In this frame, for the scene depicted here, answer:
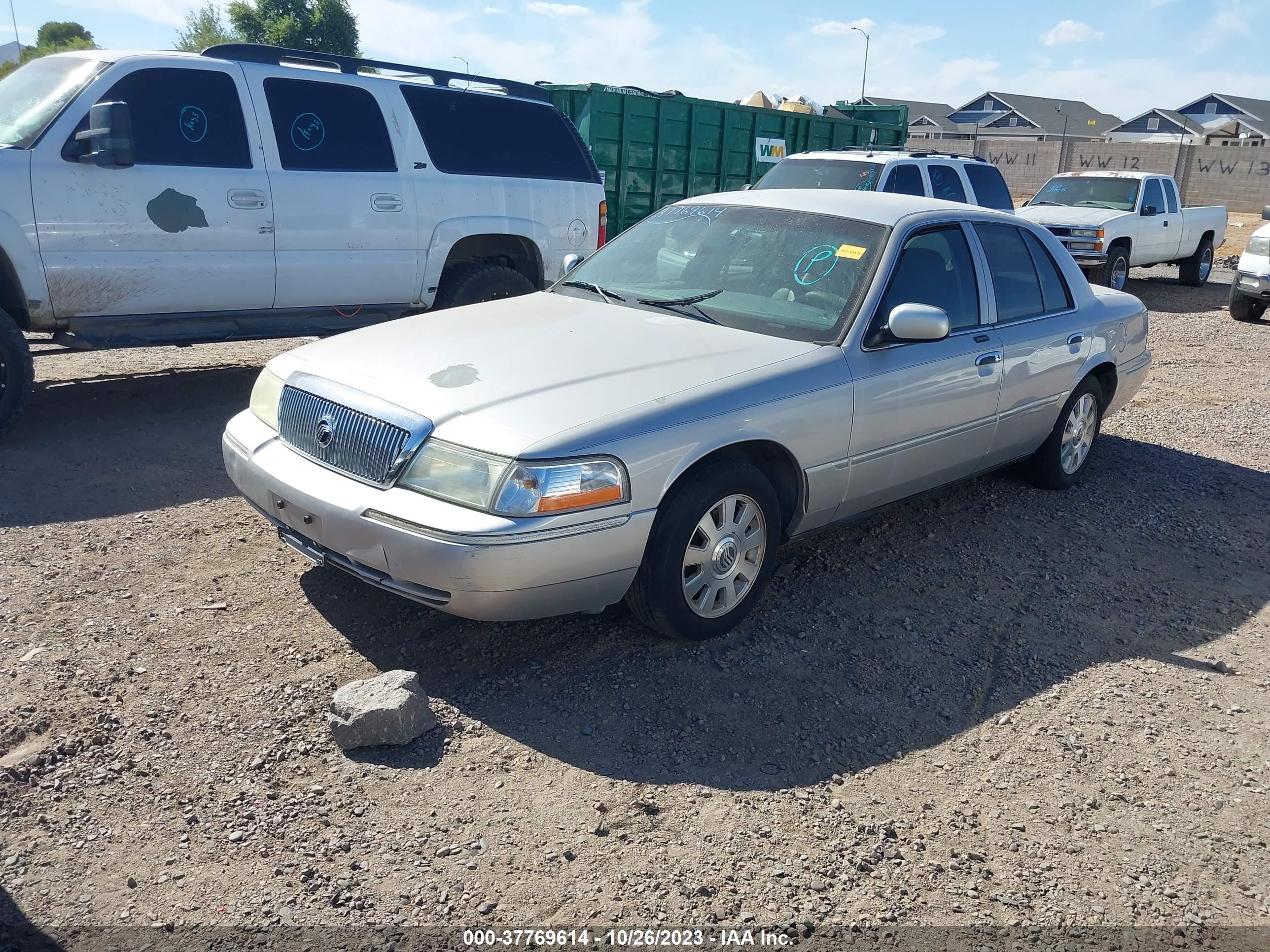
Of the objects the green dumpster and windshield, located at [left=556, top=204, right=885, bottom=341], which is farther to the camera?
the green dumpster

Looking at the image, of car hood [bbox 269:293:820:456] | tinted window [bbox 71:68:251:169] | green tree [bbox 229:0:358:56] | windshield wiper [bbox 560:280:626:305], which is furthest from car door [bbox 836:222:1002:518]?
green tree [bbox 229:0:358:56]

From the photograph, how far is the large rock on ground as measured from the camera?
3.27 meters

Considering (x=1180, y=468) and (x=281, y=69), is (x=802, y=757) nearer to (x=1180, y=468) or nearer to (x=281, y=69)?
(x=1180, y=468)

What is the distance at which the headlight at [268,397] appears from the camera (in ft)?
14.0

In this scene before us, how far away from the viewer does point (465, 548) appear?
3350 mm

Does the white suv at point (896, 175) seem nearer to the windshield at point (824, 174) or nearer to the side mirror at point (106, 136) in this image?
the windshield at point (824, 174)

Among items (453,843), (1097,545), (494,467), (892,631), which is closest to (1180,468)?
(1097,545)

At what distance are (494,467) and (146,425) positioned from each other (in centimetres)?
418

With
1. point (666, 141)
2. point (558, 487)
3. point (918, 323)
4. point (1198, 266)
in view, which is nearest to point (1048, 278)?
point (918, 323)

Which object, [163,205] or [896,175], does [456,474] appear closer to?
[163,205]

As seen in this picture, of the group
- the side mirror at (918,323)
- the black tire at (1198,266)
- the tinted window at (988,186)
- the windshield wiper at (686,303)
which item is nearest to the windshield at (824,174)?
the tinted window at (988,186)

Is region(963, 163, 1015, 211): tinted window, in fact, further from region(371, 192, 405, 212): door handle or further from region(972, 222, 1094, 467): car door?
region(371, 192, 405, 212): door handle

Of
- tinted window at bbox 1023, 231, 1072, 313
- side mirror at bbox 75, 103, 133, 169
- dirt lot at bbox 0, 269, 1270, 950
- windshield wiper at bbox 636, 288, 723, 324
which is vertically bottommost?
dirt lot at bbox 0, 269, 1270, 950

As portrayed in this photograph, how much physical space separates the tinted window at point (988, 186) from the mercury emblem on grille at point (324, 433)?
973 cm
